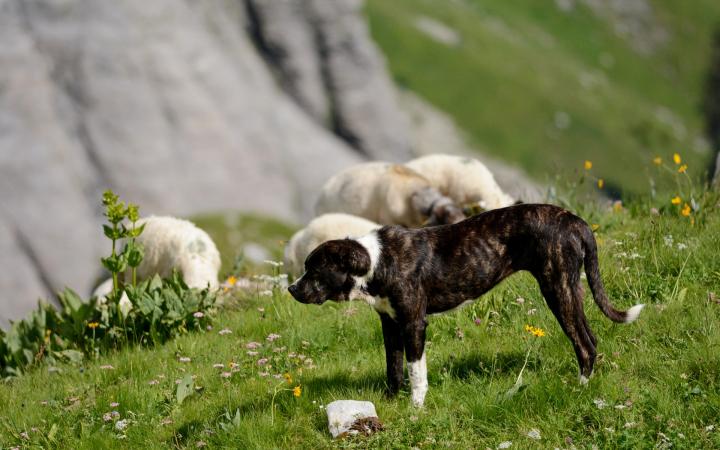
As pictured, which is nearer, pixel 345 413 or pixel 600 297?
pixel 345 413

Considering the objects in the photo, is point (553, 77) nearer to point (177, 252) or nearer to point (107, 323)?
point (177, 252)

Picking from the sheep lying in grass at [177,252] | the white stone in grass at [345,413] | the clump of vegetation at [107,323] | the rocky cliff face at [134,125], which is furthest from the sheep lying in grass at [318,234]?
the rocky cliff face at [134,125]

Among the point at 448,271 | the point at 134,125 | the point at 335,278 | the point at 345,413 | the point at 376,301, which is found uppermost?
the point at 335,278

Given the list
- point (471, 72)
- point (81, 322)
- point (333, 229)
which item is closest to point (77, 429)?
point (81, 322)

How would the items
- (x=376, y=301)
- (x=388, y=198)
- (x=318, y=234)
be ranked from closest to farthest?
(x=376, y=301), (x=318, y=234), (x=388, y=198)

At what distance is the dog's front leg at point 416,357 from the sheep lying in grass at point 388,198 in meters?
8.75

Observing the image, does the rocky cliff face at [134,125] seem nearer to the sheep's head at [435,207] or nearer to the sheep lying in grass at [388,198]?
the sheep lying in grass at [388,198]

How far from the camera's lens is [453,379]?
6.82 metres

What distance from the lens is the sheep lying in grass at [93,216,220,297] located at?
1257 cm

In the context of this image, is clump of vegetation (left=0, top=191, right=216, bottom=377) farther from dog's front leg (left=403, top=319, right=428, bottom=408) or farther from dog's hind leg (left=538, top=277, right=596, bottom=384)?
dog's hind leg (left=538, top=277, right=596, bottom=384)

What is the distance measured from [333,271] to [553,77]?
118m

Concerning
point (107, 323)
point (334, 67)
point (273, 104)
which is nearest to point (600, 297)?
point (107, 323)

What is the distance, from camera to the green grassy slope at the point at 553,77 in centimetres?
10675

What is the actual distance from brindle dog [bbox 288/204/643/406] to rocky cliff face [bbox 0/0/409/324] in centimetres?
6349
